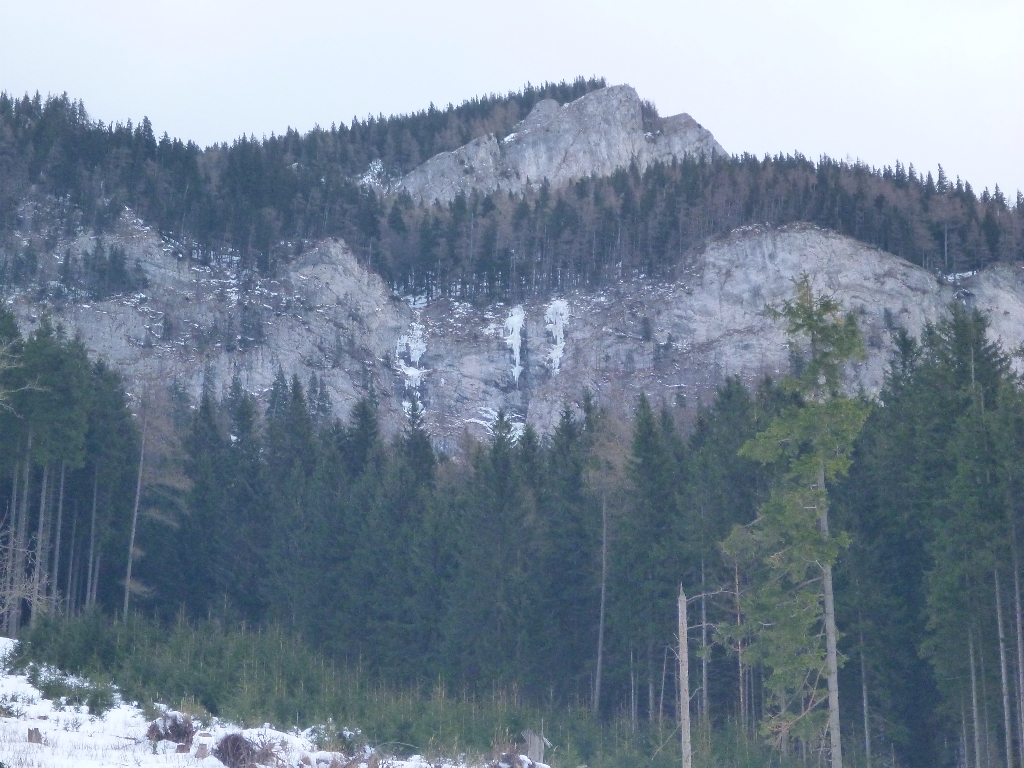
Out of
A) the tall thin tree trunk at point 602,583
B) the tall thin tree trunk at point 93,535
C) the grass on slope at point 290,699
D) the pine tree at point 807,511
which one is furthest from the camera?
the tall thin tree trunk at point 93,535

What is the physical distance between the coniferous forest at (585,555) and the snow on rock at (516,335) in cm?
3410

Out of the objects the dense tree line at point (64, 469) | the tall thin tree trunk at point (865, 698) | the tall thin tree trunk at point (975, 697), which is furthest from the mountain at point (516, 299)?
the tall thin tree trunk at point (975, 697)

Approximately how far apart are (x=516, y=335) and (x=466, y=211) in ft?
88.6

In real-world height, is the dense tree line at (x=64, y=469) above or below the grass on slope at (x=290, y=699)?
above

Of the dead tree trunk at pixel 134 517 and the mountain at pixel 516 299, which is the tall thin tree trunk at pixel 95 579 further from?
the mountain at pixel 516 299

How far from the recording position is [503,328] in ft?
374

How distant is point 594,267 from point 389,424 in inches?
1209

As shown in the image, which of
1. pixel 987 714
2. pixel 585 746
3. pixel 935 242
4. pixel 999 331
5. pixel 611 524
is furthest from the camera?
pixel 935 242

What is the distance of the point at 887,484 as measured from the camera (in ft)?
121

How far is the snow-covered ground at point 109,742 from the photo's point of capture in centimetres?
1977

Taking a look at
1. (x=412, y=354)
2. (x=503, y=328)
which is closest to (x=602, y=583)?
(x=412, y=354)

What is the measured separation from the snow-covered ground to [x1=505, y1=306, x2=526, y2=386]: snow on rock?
270 feet

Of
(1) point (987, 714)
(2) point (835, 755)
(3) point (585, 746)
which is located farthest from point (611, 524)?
(2) point (835, 755)

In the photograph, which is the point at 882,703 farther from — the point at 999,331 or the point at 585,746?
the point at 999,331
